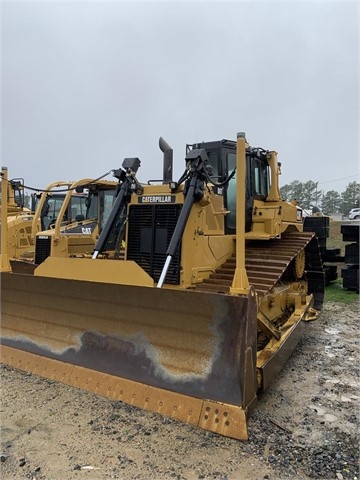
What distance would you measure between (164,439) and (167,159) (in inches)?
118

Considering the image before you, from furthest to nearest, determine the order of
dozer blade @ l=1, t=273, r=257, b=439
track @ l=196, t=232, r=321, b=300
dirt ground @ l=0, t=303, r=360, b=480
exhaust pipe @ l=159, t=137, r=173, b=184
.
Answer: exhaust pipe @ l=159, t=137, r=173, b=184 < track @ l=196, t=232, r=321, b=300 < dozer blade @ l=1, t=273, r=257, b=439 < dirt ground @ l=0, t=303, r=360, b=480

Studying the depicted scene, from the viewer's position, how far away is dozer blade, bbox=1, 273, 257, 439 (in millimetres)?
2924

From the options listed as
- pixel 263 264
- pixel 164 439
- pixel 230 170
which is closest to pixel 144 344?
pixel 164 439

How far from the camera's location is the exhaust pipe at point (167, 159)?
4.61 metres

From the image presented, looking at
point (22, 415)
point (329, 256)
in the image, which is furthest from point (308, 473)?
point (329, 256)

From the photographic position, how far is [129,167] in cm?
454

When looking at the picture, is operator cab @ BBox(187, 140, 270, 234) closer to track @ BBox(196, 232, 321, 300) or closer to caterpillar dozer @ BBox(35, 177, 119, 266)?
track @ BBox(196, 232, 321, 300)

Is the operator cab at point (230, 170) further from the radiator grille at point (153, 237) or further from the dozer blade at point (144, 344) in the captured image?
the dozer blade at point (144, 344)

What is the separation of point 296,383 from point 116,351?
1.81 metres

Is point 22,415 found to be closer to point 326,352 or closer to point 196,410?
point 196,410

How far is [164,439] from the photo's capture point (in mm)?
2789

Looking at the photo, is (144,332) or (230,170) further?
(230,170)

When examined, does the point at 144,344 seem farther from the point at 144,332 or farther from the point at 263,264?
the point at 263,264

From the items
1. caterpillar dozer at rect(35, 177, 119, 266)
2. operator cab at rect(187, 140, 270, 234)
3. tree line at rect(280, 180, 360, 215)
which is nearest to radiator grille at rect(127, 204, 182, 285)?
operator cab at rect(187, 140, 270, 234)
